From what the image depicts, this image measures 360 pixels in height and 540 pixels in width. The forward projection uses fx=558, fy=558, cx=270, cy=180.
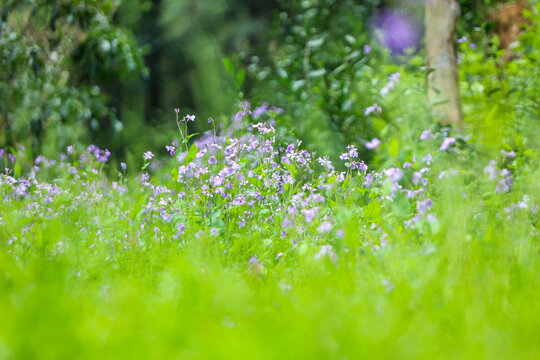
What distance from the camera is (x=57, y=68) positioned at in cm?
581

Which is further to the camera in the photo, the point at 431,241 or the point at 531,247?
the point at 531,247

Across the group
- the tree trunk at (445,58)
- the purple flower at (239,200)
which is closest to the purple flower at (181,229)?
the purple flower at (239,200)

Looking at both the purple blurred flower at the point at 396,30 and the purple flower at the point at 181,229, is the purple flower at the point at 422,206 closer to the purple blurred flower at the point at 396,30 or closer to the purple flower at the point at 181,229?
the purple flower at the point at 181,229

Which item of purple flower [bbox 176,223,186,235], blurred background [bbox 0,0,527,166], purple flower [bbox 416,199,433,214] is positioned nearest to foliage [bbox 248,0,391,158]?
blurred background [bbox 0,0,527,166]

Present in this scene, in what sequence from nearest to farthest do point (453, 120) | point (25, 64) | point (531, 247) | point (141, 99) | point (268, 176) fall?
point (531, 247), point (268, 176), point (453, 120), point (25, 64), point (141, 99)

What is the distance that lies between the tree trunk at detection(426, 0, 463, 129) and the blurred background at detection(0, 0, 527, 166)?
327mm

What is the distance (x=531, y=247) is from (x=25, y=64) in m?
4.91

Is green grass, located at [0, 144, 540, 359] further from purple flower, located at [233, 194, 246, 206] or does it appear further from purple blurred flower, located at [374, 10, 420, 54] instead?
purple blurred flower, located at [374, 10, 420, 54]

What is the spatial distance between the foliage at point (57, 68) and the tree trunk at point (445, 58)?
113 inches

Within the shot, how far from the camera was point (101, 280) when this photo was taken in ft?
6.86

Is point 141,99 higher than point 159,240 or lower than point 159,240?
higher

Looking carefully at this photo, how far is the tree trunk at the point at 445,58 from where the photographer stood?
4574mm

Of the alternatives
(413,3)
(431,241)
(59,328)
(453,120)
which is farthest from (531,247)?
(413,3)

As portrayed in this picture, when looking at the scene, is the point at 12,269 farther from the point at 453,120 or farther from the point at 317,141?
the point at 453,120
